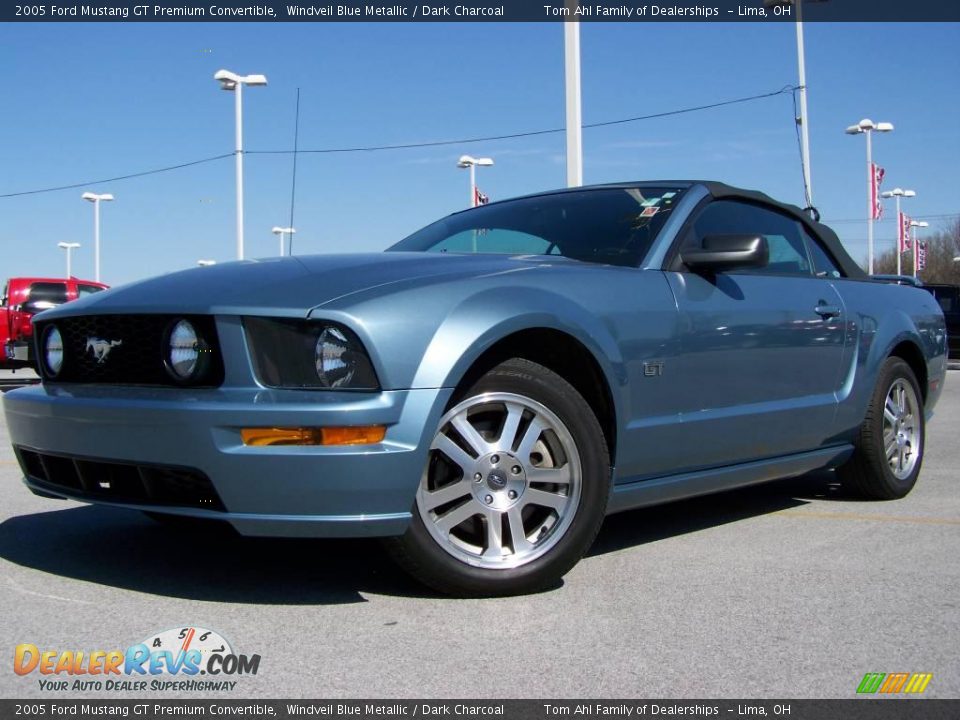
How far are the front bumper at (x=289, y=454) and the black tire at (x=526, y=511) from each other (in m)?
0.16

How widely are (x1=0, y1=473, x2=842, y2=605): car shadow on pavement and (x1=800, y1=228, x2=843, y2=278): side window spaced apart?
3.71 feet

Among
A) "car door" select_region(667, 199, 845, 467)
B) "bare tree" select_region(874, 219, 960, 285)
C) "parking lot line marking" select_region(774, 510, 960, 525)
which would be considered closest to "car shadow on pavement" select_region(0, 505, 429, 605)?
"car door" select_region(667, 199, 845, 467)

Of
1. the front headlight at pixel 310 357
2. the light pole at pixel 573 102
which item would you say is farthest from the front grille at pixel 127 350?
the light pole at pixel 573 102

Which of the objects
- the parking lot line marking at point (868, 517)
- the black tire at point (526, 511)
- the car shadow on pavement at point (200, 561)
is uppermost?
the black tire at point (526, 511)

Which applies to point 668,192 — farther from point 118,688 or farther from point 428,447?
point 118,688

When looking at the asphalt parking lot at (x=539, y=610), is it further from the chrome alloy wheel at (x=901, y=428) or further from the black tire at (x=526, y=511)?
the chrome alloy wheel at (x=901, y=428)

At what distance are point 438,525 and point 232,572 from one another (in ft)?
2.74

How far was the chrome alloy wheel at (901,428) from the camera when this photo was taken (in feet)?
17.6

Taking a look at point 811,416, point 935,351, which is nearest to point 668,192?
point 811,416

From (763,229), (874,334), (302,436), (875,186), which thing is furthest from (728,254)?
(875,186)

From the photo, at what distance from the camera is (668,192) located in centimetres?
450

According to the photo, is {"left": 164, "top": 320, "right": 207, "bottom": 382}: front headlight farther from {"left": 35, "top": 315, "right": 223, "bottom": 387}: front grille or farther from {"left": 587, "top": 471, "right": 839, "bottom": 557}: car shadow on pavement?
{"left": 587, "top": 471, "right": 839, "bottom": 557}: car shadow on pavement

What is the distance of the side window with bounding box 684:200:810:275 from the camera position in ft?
14.8

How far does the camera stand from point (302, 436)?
297 cm
